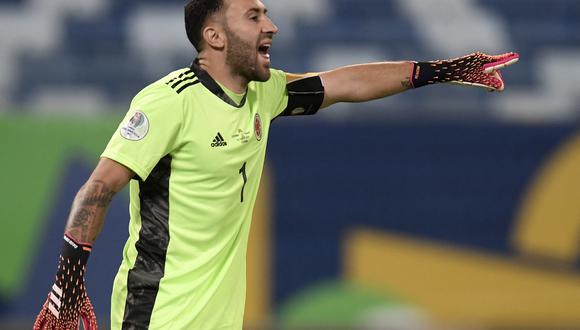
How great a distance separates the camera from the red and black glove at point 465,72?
476cm

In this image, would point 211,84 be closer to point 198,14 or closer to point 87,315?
point 198,14

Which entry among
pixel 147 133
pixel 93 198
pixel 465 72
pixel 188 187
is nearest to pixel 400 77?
pixel 465 72

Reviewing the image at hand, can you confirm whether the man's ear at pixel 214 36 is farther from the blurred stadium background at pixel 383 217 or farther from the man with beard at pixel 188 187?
the blurred stadium background at pixel 383 217

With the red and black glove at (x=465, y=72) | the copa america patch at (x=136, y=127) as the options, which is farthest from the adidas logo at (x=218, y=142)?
the red and black glove at (x=465, y=72)

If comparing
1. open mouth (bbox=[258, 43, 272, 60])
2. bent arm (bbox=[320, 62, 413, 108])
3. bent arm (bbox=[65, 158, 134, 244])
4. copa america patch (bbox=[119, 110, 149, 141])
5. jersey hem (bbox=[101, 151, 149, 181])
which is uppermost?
bent arm (bbox=[320, 62, 413, 108])

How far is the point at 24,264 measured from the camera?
9.79 meters

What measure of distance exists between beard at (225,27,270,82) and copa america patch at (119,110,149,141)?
0.51 meters

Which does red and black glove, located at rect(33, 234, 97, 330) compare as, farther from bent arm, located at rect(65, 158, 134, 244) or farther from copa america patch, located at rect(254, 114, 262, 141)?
copa america patch, located at rect(254, 114, 262, 141)

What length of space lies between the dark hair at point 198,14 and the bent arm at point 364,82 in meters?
0.65

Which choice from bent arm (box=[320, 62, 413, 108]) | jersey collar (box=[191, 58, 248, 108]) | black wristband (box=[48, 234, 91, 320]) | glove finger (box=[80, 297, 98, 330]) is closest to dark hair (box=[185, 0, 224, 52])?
jersey collar (box=[191, 58, 248, 108])

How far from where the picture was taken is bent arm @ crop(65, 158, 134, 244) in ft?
12.7

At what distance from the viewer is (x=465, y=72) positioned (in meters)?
4.76

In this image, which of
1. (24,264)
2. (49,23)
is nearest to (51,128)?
(24,264)

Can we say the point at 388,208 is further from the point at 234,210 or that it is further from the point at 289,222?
the point at 234,210
